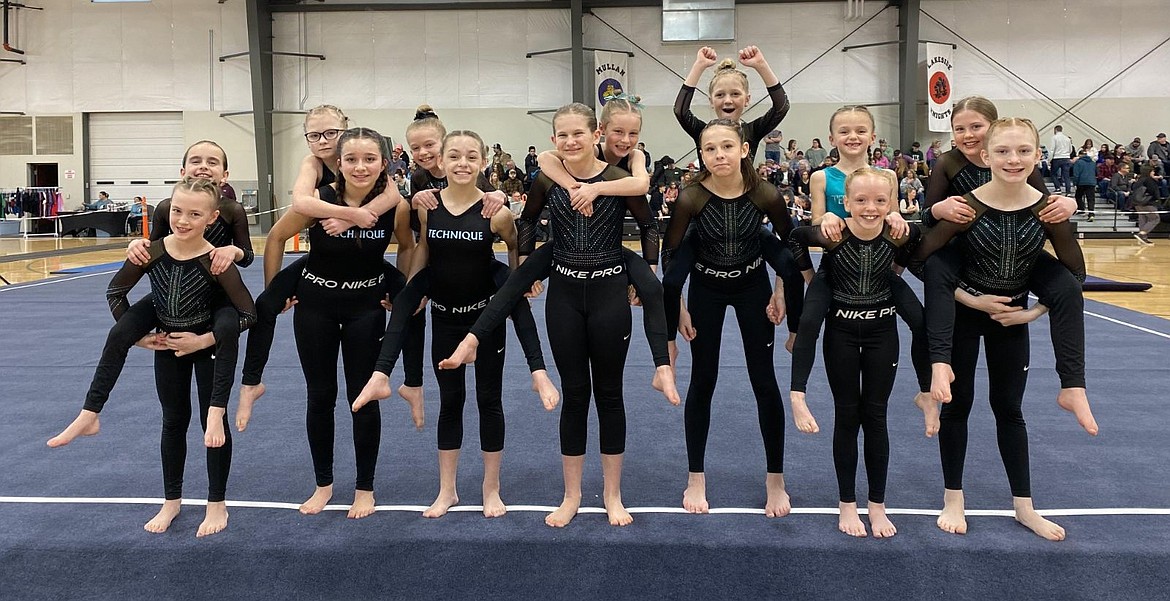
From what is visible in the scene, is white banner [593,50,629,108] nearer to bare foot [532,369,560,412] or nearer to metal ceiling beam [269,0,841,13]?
metal ceiling beam [269,0,841,13]

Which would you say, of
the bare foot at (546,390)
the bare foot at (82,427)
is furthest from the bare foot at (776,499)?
the bare foot at (82,427)

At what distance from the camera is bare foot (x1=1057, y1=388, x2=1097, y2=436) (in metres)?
2.72

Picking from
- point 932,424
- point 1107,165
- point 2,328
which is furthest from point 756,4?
point 932,424

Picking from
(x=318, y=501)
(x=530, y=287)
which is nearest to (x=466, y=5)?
(x=530, y=287)

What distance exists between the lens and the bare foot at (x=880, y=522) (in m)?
2.95

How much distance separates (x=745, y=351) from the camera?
10.8ft

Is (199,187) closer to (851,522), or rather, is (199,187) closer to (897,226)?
(897,226)

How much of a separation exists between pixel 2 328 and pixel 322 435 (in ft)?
18.4

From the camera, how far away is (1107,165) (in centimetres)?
1773

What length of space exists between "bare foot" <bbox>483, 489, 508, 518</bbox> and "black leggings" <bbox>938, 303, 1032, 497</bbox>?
5.38ft

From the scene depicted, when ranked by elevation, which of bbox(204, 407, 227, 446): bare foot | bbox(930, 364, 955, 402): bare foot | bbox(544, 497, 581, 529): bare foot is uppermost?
bbox(930, 364, 955, 402): bare foot

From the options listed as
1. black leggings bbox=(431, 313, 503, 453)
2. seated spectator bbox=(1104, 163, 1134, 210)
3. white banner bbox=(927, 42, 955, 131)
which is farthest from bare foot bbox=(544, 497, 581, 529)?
seated spectator bbox=(1104, 163, 1134, 210)

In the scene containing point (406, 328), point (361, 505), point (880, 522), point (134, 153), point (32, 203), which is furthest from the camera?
point (134, 153)

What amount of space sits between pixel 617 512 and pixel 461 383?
2.53 feet
